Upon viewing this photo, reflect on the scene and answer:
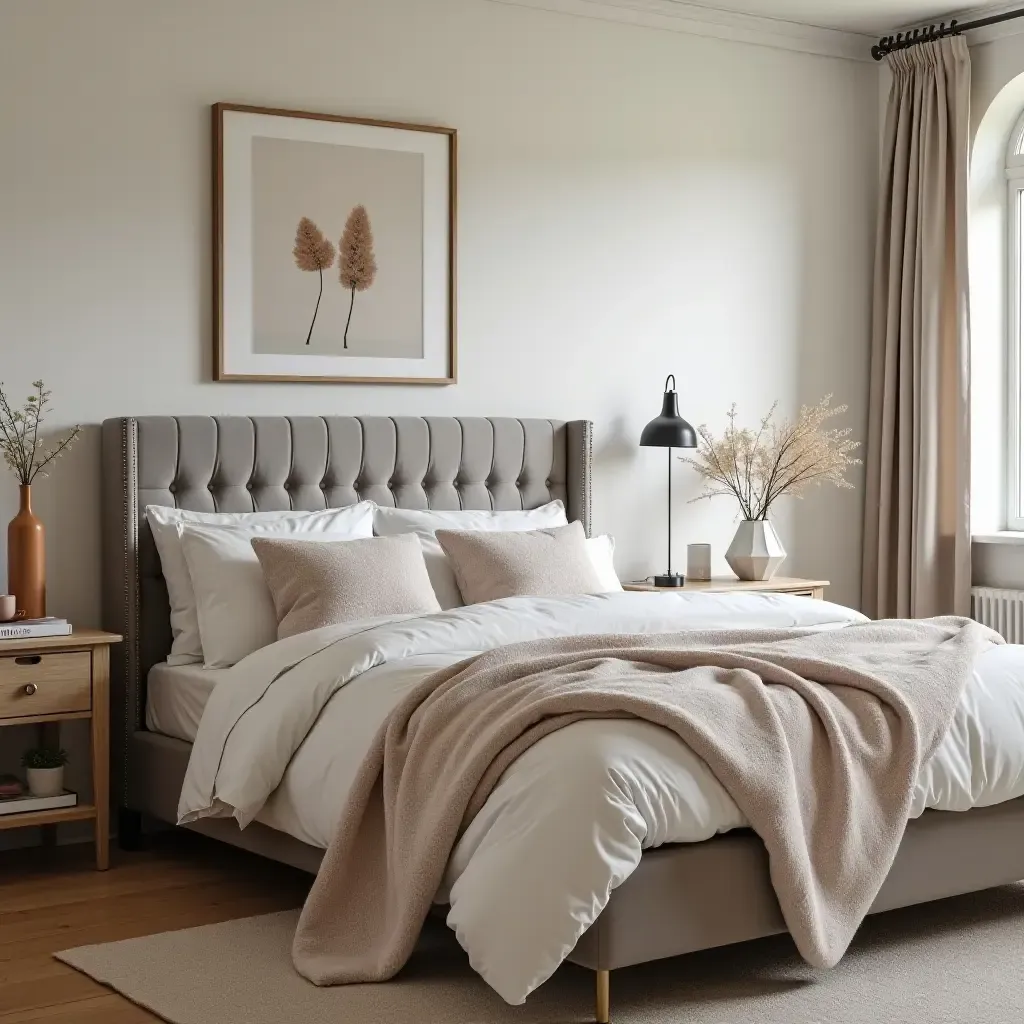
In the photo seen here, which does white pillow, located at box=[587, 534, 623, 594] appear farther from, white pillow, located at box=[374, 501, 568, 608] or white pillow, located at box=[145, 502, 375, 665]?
white pillow, located at box=[145, 502, 375, 665]

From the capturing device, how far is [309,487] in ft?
16.1

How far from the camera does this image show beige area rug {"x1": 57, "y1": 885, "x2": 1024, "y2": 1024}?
121 inches

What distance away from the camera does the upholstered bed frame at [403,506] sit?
3.00 metres

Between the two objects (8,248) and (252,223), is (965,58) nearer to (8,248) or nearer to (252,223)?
(252,223)

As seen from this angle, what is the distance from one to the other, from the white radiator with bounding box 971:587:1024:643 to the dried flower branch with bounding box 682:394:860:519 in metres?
0.71


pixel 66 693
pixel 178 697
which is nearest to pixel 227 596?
pixel 178 697

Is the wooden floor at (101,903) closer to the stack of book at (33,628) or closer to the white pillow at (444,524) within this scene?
the stack of book at (33,628)

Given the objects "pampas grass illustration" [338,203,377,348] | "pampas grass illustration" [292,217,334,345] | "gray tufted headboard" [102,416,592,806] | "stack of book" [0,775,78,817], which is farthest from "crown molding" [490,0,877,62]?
"stack of book" [0,775,78,817]

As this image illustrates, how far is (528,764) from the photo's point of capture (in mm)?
3016

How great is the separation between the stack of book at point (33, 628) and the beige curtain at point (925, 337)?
3401 millimetres

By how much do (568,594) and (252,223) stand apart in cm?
161

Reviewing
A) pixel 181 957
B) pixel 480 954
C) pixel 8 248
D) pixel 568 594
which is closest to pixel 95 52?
pixel 8 248

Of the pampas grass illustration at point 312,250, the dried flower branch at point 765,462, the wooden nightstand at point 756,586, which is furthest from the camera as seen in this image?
the dried flower branch at point 765,462

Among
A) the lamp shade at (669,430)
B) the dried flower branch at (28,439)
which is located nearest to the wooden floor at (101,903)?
the dried flower branch at (28,439)
